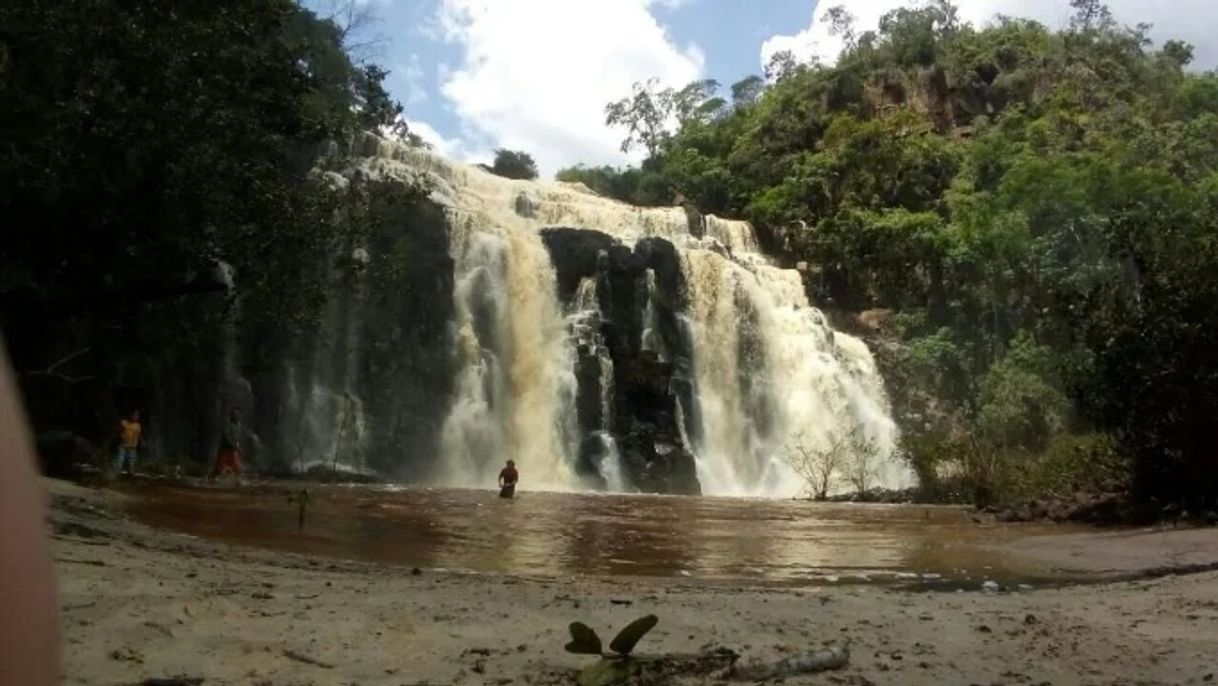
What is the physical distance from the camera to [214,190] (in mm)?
11859

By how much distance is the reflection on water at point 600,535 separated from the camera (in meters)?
9.16

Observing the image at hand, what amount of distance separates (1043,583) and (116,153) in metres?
9.26

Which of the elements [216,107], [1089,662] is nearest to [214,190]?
[216,107]

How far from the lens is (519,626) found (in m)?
4.77

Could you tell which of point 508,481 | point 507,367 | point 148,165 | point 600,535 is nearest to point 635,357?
point 507,367

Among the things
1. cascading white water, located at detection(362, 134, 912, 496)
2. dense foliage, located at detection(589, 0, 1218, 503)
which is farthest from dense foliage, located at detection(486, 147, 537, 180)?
cascading white water, located at detection(362, 134, 912, 496)

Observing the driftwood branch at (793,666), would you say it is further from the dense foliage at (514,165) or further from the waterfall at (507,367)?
the dense foliage at (514,165)

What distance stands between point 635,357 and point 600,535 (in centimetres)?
1796

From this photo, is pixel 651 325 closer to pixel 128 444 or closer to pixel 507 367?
pixel 507 367

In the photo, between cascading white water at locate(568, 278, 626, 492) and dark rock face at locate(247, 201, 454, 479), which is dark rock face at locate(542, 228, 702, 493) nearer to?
cascading white water at locate(568, 278, 626, 492)

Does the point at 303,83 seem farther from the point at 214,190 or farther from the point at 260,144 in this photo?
the point at 214,190

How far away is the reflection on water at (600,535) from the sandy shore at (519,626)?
1791 millimetres

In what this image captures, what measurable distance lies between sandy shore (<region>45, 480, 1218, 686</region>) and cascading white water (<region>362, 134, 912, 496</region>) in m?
20.3

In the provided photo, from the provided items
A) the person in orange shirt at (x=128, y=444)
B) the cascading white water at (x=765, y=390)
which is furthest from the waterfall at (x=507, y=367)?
the person in orange shirt at (x=128, y=444)
